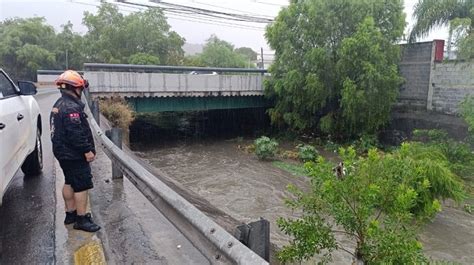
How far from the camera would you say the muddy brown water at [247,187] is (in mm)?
8851

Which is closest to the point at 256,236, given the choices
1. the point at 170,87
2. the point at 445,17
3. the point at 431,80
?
the point at 170,87

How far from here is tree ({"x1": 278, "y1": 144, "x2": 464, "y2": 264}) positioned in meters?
3.42

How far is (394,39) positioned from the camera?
64.1ft

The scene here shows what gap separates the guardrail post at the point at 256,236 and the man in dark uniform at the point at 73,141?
2.29 meters

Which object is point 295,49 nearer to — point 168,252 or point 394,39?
point 394,39

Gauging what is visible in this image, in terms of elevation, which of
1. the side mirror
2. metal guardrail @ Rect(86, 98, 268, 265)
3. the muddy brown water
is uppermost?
the side mirror

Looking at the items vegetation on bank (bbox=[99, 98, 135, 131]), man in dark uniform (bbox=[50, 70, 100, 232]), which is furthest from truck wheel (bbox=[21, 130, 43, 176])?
vegetation on bank (bbox=[99, 98, 135, 131])

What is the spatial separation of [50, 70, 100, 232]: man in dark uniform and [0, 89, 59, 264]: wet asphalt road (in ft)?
1.32

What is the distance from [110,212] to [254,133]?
2088 centimetres

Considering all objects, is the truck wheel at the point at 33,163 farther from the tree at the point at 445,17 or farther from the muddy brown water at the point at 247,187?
the tree at the point at 445,17

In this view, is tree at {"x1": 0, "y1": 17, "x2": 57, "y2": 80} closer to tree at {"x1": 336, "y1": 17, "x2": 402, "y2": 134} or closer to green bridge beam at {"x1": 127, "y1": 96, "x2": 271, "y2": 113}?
green bridge beam at {"x1": 127, "y1": 96, "x2": 271, "y2": 113}

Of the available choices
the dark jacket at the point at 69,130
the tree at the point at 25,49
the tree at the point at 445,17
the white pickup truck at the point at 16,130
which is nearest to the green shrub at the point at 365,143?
the tree at the point at 445,17

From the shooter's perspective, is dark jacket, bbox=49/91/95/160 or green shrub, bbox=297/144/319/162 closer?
dark jacket, bbox=49/91/95/160

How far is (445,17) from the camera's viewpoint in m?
18.8
